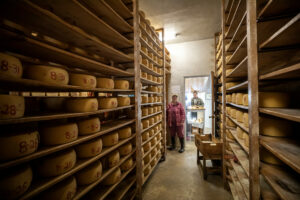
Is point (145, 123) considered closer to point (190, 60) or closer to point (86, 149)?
point (86, 149)

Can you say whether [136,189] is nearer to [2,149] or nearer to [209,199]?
[209,199]

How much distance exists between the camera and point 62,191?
0.91 meters

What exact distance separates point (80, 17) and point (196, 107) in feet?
15.9

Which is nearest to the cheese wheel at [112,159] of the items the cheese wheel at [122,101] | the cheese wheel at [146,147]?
the cheese wheel at [122,101]

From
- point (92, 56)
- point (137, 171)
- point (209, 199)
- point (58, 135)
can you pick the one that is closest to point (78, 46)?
point (92, 56)

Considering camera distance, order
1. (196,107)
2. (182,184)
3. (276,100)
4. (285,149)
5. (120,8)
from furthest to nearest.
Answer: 1. (196,107)
2. (182,184)
3. (120,8)
4. (276,100)
5. (285,149)

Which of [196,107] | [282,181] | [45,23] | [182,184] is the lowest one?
[182,184]

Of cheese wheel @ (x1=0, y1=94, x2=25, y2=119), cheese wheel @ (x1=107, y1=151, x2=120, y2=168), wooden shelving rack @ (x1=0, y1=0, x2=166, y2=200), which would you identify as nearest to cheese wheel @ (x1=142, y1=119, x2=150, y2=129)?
wooden shelving rack @ (x1=0, y1=0, x2=166, y2=200)

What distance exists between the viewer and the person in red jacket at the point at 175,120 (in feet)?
12.6

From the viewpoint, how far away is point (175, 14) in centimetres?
279

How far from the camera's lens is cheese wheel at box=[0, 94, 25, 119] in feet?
2.09

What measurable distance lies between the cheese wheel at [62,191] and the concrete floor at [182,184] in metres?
1.45

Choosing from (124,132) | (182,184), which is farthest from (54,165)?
(182,184)

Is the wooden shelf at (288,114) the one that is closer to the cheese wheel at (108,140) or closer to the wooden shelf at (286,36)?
the wooden shelf at (286,36)
